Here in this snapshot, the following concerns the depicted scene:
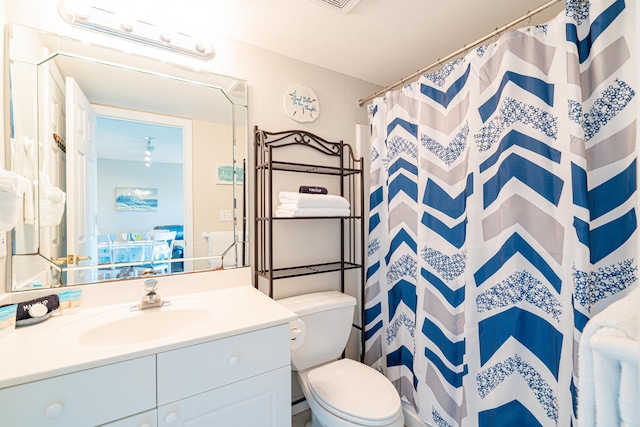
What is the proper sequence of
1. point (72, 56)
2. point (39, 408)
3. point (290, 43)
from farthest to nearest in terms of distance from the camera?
point (290, 43), point (72, 56), point (39, 408)

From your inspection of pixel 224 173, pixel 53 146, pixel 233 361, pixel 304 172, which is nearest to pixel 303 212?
pixel 304 172

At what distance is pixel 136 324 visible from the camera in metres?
1.16

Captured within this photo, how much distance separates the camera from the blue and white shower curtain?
3.20ft

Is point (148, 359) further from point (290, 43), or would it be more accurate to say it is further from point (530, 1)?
point (530, 1)

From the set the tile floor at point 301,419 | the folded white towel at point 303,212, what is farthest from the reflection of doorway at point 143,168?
the tile floor at point 301,419

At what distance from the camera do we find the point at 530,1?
1282 mm

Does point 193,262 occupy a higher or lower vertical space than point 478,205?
lower

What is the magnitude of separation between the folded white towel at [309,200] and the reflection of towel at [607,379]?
1258 millimetres

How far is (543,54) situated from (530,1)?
363 millimetres

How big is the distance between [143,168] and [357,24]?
1.27 m

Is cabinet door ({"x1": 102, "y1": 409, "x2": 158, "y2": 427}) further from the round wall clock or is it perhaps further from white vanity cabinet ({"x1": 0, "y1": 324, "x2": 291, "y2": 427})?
the round wall clock

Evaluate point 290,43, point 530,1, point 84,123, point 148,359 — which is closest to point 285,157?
point 290,43

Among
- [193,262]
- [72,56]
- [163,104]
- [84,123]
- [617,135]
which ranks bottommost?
[193,262]

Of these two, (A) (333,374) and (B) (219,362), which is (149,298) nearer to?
(B) (219,362)
